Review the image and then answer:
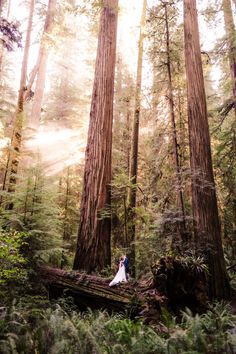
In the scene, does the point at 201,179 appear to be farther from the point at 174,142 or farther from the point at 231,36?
the point at 231,36

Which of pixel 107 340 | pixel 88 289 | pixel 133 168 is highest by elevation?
pixel 133 168

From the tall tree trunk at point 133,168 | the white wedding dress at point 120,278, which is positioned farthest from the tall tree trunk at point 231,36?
the white wedding dress at point 120,278

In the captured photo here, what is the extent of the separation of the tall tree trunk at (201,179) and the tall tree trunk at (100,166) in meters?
2.30

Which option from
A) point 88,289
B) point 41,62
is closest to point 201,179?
point 88,289

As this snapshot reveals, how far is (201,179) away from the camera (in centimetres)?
692

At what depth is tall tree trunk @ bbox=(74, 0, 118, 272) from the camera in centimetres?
754

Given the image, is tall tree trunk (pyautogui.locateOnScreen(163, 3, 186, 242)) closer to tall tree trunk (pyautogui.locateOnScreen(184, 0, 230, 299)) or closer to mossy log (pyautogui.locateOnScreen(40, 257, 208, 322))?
tall tree trunk (pyautogui.locateOnScreen(184, 0, 230, 299))

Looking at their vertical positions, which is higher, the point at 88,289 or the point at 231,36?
the point at 231,36

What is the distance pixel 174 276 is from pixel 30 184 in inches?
164

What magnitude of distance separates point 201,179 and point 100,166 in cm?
279

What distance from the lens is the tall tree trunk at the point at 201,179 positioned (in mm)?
6672

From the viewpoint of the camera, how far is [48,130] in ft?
69.8

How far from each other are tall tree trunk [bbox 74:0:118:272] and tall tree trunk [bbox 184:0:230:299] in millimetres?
2295

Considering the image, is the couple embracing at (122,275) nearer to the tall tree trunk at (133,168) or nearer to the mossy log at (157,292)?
the mossy log at (157,292)
